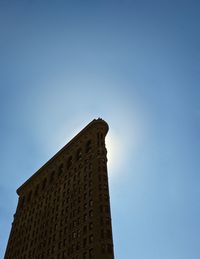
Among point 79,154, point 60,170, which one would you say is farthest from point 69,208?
point 60,170

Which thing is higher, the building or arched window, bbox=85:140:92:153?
arched window, bbox=85:140:92:153

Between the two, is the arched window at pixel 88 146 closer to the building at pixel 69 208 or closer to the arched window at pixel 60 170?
the building at pixel 69 208

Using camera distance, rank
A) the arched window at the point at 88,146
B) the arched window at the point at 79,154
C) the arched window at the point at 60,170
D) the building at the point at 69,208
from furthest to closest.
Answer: the arched window at the point at 60,170, the arched window at the point at 79,154, the arched window at the point at 88,146, the building at the point at 69,208

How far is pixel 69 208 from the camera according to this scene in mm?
69562

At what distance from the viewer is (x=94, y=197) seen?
6312cm

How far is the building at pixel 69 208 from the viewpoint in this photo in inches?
2286

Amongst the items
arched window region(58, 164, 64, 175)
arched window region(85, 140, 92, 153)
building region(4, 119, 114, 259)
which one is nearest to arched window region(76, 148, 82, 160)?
building region(4, 119, 114, 259)

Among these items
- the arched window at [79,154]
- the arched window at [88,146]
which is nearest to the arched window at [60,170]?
the arched window at [79,154]

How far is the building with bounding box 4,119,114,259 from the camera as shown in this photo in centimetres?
5806

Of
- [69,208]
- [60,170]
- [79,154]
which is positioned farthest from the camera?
[60,170]

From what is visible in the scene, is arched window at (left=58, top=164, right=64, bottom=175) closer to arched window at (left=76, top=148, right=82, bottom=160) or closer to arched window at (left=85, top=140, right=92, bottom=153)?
arched window at (left=76, top=148, right=82, bottom=160)

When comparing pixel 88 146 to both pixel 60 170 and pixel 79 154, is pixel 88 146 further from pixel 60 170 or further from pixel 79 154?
A: pixel 60 170

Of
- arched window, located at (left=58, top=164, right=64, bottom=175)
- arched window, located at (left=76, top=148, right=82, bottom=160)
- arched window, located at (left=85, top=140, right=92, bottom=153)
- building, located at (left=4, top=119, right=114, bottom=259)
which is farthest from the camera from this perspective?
arched window, located at (left=58, top=164, right=64, bottom=175)

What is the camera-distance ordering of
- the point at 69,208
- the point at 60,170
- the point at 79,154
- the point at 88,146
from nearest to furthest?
1. the point at 69,208
2. the point at 88,146
3. the point at 79,154
4. the point at 60,170
